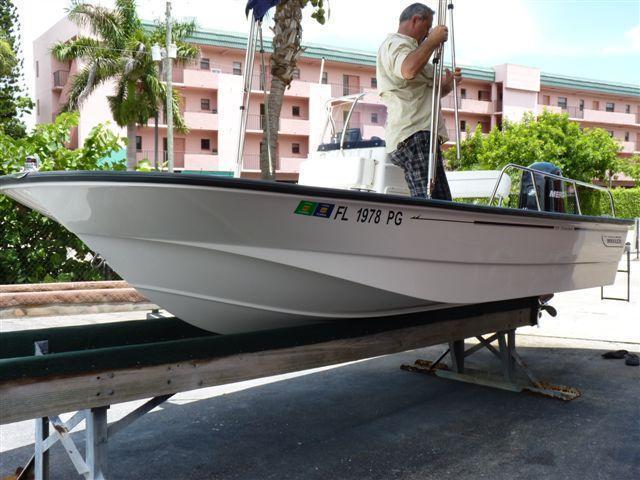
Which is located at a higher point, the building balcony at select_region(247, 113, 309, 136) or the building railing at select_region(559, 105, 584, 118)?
the building railing at select_region(559, 105, 584, 118)

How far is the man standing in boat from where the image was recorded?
4398 millimetres

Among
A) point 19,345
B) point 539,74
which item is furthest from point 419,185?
point 539,74

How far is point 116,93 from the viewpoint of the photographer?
33969 millimetres

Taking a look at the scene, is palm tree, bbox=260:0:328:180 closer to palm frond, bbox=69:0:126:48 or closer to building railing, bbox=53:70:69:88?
palm frond, bbox=69:0:126:48

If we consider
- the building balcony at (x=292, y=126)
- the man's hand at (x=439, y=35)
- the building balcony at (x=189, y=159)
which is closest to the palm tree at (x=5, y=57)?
the building balcony at (x=189, y=159)

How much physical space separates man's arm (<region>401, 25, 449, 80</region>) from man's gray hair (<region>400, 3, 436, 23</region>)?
11.1 inches

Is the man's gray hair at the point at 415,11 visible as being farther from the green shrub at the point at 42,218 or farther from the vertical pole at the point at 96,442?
the green shrub at the point at 42,218

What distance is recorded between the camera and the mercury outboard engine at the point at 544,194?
19.3ft

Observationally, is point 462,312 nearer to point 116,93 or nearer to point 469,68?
point 116,93

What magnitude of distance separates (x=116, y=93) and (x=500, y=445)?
32.8 metres

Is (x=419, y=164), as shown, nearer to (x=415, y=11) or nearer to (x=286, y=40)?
(x=415, y=11)

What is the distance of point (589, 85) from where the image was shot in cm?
5675

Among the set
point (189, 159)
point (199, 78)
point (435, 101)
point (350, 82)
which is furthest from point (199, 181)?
point (350, 82)

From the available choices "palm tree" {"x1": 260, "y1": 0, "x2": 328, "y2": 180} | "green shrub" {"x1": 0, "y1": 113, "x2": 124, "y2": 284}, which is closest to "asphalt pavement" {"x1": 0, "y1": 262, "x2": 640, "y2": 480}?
"green shrub" {"x1": 0, "y1": 113, "x2": 124, "y2": 284}
